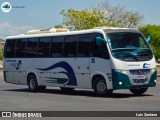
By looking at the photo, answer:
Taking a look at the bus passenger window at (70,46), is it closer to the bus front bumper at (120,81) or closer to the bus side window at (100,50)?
the bus side window at (100,50)

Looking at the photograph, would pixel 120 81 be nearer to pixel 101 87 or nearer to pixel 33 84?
pixel 101 87

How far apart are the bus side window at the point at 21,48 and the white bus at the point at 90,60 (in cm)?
5

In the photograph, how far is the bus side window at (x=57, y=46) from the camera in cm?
2325

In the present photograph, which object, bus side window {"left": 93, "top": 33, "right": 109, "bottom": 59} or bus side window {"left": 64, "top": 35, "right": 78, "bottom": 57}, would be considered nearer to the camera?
bus side window {"left": 93, "top": 33, "right": 109, "bottom": 59}

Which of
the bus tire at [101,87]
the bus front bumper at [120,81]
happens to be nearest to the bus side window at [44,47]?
the bus tire at [101,87]

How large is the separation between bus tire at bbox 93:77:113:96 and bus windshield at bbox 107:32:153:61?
4.57 feet

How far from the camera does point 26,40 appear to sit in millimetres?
25938

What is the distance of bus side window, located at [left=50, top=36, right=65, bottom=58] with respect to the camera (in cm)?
2325

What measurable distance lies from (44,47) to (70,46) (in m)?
2.26

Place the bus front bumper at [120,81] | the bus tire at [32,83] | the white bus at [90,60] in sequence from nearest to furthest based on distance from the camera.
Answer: the bus front bumper at [120,81] → the white bus at [90,60] → the bus tire at [32,83]

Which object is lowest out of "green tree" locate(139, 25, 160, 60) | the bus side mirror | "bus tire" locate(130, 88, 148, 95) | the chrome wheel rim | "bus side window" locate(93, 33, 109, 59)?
"bus tire" locate(130, 88, 148, 95)

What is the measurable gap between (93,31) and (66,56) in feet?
7.61

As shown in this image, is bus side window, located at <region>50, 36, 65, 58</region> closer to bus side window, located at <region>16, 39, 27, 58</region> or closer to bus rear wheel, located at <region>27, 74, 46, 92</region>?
bus rear wheel, located at <region>27, 74, 46, 92</region>

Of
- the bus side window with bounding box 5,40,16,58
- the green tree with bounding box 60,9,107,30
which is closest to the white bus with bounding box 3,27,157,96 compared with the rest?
the bus side window with bounding box 5,40,16,58
